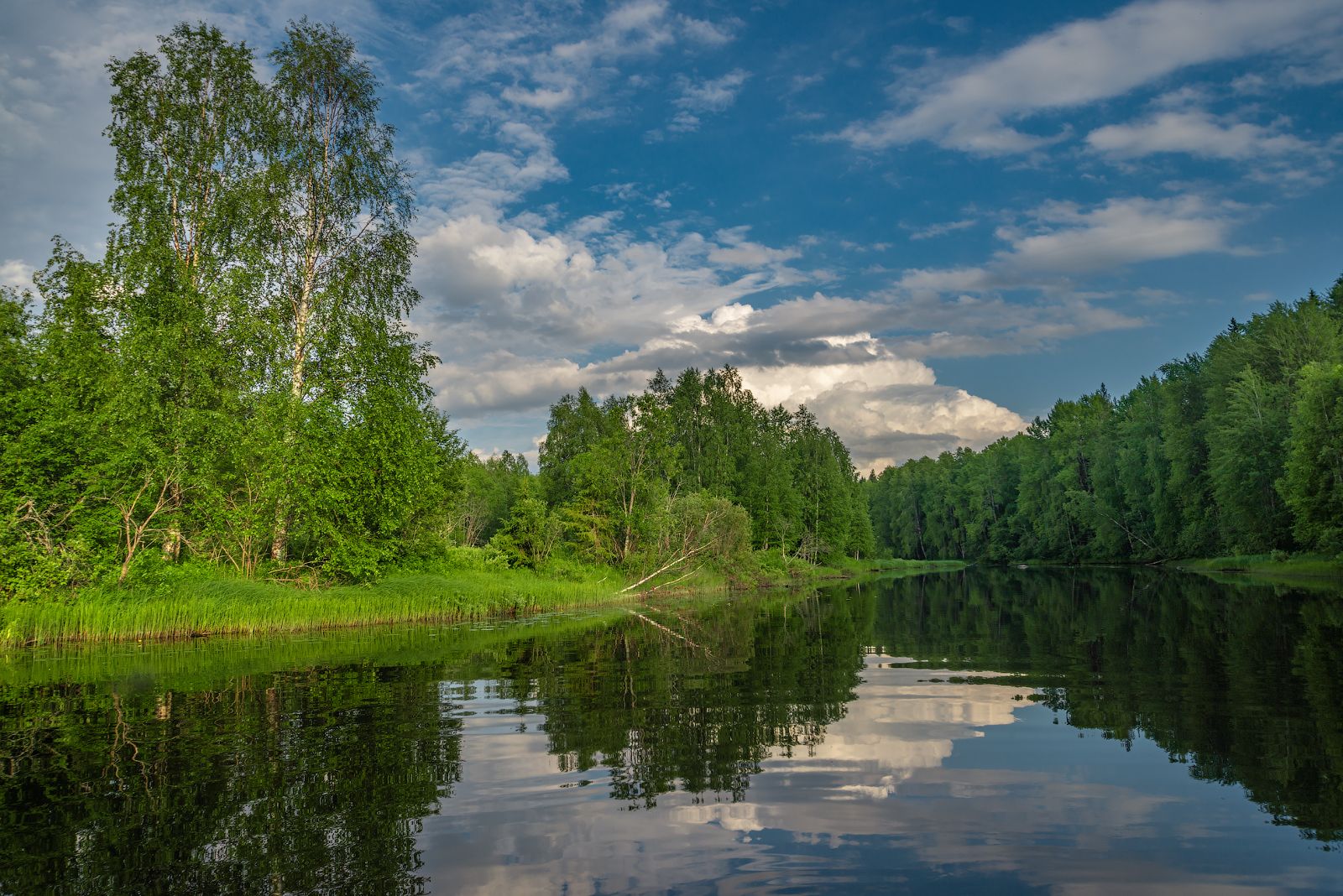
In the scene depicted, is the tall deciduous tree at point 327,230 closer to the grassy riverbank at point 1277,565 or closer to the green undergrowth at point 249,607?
the green undergrowth at point 249,607

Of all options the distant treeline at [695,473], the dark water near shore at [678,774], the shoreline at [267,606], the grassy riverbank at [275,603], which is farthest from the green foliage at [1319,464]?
the shoreline at [267,606]

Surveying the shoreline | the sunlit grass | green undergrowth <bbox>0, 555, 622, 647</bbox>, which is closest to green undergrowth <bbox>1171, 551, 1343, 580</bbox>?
the shoreline

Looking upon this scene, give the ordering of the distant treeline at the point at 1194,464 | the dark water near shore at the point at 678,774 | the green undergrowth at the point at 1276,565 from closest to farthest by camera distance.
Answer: the dark water near shore at the point at 678,774
the green undergrowth at the point at 1276,565
the distant treeline at the point at 1194,464

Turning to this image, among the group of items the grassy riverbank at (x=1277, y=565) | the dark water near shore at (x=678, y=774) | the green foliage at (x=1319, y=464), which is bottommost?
the grassy riverbank at (x=1277, y=565)

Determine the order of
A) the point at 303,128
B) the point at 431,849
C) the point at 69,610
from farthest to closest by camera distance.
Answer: the point at 303,128
the point at 69,610
the point at 431,849

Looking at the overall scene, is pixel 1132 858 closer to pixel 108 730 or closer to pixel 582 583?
pixel 108 730

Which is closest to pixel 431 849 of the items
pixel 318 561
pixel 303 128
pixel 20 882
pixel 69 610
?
pixel 20 882

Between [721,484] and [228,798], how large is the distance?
65.9 meters

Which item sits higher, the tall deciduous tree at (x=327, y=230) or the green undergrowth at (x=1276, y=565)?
the tall deciduous tree at (x=327, y=230)

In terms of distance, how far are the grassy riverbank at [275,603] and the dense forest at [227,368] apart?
31.5 inches

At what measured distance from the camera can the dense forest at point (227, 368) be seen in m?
23.4

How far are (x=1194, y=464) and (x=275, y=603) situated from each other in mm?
77617

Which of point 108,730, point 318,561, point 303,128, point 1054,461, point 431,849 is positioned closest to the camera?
point 431,849

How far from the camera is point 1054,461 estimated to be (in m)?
109
